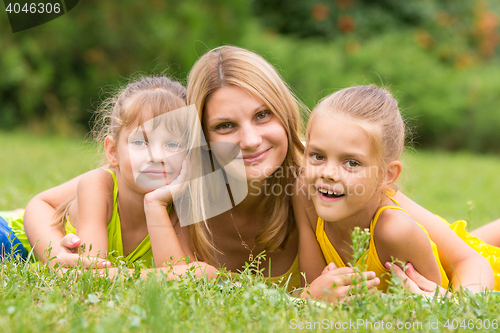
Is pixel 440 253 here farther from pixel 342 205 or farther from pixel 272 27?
pixel 272 27

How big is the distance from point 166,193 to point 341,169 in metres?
1.11

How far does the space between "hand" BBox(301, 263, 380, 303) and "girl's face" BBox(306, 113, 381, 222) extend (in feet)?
1.20

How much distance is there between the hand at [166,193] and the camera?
117 inches

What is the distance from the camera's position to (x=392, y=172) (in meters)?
2.76

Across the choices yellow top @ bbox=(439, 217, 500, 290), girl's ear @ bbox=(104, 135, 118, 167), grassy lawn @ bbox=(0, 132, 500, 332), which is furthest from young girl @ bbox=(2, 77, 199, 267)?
yellow top @ bbox=(439, 217, 500, 290)

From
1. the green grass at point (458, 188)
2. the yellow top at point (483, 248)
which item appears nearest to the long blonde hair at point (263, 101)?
the green grass at point (458, 188)

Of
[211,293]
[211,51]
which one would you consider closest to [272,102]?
[211,51]

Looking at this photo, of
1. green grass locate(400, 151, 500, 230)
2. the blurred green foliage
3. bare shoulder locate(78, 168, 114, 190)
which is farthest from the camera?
the blurred green foliage

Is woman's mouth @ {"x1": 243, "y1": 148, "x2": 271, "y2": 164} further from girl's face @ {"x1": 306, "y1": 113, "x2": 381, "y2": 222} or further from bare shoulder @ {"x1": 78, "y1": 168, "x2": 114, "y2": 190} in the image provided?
bare shoulder @ {"x1": 78, "y1": 168, "x2": 114, "y2": 190}

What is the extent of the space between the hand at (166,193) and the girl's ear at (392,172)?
125 cm

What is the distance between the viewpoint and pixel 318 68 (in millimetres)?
15438

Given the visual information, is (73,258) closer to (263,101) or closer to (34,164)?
(263,101)

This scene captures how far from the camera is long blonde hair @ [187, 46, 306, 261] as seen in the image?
298cm

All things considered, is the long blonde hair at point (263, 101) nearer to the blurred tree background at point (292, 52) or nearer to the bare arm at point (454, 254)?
the bare arm at point (454, 254)
